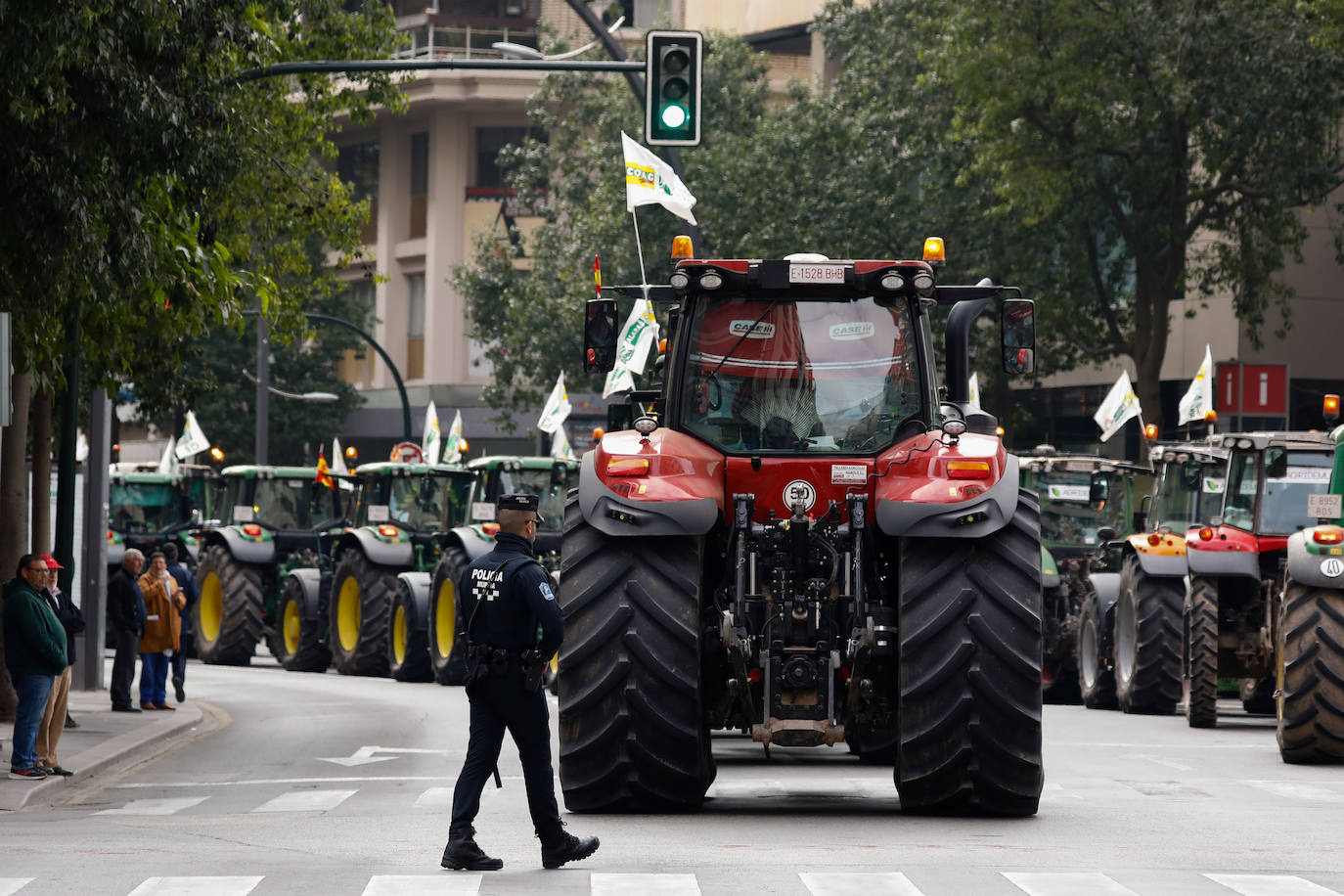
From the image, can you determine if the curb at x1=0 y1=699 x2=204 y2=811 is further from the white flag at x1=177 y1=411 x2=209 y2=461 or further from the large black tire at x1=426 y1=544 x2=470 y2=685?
the white flag at x1=177 y1=411 x2=209 y2=461

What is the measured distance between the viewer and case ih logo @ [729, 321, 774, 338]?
13.2m

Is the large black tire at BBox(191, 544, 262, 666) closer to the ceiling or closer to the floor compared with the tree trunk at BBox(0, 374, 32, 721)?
closer to the floor

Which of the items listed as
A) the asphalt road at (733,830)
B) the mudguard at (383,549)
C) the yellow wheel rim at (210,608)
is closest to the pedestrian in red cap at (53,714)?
the asphalt road at (733,830)

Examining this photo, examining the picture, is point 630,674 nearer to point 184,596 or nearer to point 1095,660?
point 1095,660

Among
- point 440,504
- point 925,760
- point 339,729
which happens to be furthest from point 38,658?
point 440,504

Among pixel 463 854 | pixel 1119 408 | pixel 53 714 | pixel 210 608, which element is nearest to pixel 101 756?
pixel 53 714

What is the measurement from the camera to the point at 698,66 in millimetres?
19188

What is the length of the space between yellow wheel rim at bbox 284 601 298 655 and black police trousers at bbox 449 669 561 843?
22592 mm

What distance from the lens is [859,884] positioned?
9797 millimetres

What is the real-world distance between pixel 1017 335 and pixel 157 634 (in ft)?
44.7

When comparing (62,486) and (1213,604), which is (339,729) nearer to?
(62,486)

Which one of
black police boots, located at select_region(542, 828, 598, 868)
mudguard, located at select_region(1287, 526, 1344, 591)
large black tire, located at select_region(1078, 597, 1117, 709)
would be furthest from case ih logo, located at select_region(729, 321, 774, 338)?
large black tire, located at select_region(1078, 597, 1117, 709)

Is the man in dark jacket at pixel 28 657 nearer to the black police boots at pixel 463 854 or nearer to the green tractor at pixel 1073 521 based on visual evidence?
the black police boots at pixel 463 854

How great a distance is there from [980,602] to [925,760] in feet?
2.89
